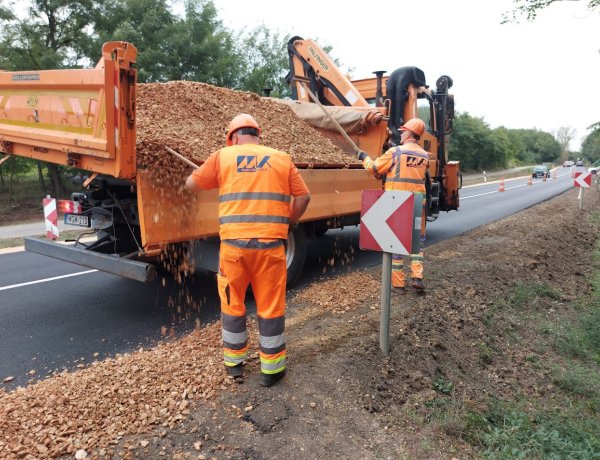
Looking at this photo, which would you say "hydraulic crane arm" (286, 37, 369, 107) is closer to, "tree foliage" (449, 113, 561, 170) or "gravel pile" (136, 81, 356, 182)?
"gravel pile" (136, 81, 356, 182)

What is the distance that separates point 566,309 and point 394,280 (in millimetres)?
2410

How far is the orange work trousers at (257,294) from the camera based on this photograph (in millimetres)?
2959

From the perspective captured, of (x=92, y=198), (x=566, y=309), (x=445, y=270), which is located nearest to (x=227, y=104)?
(x=92, y=198)

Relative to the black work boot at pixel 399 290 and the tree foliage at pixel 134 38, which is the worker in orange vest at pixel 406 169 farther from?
the tree foliage at pixel 134 38

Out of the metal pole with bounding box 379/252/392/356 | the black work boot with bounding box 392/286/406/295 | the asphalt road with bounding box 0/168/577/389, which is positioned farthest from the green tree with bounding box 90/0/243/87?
the metal pole with bounding box 379/252/392/356

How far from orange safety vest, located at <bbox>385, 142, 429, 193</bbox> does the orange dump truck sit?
0.85m

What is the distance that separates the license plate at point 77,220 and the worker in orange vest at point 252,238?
7.18ft

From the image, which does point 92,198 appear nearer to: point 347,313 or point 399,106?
point 347,313

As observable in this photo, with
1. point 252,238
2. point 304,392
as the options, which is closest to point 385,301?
point 304,392

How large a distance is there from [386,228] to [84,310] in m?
3.49

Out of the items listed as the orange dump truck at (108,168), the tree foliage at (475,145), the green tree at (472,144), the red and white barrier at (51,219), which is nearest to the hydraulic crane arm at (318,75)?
the orange dump truck at (108,168)

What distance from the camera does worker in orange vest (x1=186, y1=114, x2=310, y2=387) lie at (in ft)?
9.69

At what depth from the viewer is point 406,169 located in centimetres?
484

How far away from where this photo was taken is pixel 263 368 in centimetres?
302
